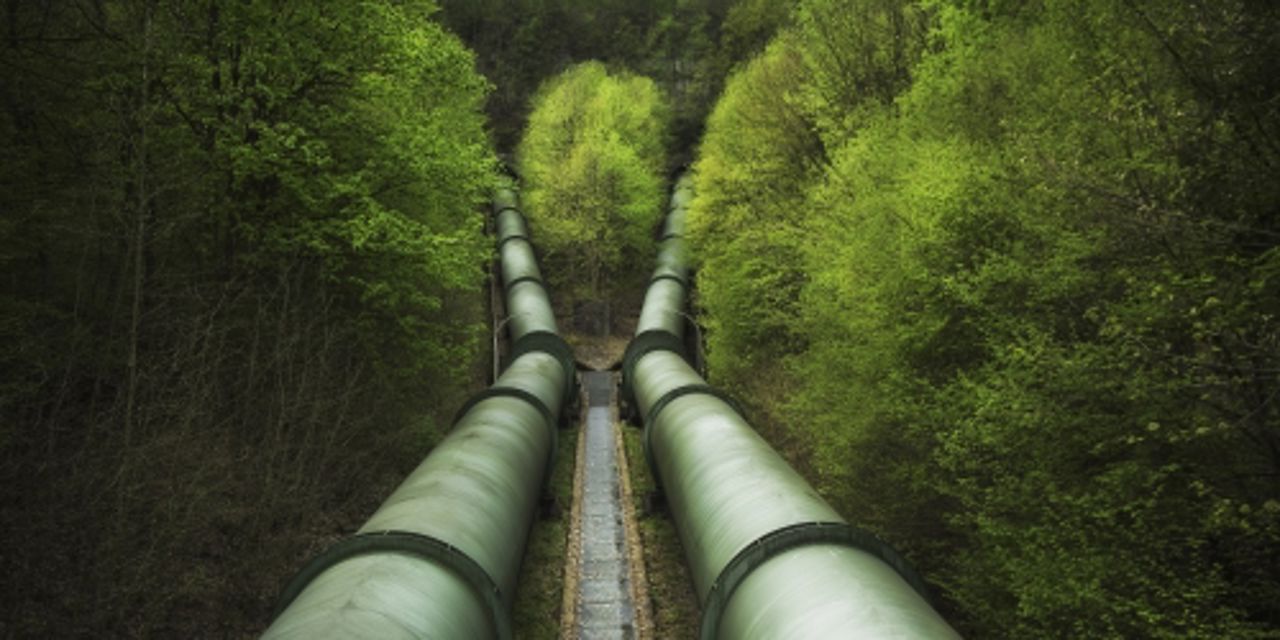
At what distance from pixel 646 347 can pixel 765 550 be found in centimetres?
1915

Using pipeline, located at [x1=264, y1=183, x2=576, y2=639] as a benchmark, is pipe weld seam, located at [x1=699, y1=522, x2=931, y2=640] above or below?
above

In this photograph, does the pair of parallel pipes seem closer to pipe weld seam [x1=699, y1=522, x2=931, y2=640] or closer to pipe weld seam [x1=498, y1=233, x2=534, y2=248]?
pipe weld seam [x1=699, y1=522, x2=931, y2=640]

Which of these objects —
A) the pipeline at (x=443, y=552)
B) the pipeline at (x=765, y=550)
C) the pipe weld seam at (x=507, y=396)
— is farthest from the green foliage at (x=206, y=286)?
the pipeline at (x=765, y=550)

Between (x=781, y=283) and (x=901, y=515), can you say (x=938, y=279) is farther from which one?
(x=781, y=283)

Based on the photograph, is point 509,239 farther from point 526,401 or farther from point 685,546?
point 685,546

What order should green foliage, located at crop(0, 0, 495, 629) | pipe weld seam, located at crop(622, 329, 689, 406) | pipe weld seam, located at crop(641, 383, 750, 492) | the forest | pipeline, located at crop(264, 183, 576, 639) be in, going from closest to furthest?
pipeline, located at crop(264, 183, 576, 639) → the forest → green foliage, located at crop(0, 0, 495, 629) → pipe weld seam, located at crop(641, 383, 750, 492) → pipe weld seam, located at crop(622, 329, 689, 406)

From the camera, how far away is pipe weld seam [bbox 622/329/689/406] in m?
27.8

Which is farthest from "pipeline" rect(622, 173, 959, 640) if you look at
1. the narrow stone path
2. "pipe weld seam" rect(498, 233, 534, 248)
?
"pipe weld seam" rect(498, 233, 534, 248)

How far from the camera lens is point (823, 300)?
65.7 ft

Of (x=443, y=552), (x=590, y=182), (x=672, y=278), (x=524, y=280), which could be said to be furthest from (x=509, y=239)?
(x=443, y=552)

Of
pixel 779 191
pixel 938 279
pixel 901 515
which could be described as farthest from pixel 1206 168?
pixel 779 191

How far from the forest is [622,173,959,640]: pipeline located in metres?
3.21

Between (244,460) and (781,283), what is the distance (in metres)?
19.3

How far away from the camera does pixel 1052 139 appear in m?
13.1
